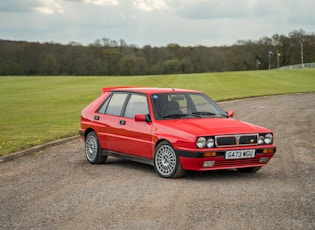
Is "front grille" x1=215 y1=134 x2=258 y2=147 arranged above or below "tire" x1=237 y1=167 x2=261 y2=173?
above

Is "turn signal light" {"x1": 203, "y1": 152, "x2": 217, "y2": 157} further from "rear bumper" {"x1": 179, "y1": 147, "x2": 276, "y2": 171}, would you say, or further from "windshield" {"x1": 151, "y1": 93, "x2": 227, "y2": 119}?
"windshield" {"x1": 151, "y1": 93, "x2": 227, "y2": 119}

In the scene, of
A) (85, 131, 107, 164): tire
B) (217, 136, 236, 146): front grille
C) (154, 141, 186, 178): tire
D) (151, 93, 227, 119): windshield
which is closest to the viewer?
(217, 136, 236, 146): front grille

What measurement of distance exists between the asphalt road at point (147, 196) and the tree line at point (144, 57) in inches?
4373

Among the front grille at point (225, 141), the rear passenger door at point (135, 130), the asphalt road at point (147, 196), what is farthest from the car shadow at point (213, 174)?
the front grille at point (225, 141)

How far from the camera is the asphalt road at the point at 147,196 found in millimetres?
7000

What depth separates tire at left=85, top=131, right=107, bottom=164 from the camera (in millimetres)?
12008

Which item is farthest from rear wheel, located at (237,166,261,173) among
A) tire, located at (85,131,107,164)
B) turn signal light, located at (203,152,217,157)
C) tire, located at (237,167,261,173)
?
tire, located at (85,131,107,164)

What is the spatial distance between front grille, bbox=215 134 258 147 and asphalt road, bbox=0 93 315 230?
58 cm

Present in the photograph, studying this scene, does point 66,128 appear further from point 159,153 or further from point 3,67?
point 3,67

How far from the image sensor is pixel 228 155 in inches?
384

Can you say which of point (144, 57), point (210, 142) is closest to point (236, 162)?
point (210, 142)

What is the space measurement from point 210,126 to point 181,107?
1.01m

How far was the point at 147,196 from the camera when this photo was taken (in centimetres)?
855

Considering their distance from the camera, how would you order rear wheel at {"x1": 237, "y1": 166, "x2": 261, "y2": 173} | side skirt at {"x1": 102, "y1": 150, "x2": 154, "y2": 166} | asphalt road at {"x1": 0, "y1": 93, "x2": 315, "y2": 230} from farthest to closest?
1. side skirt at {"x1": 102, "y1": 150, "x2": 154, "y2": 166}
2. rear wheel at {"x1": 237, "y1": 166, "x2": 261, "y2": 173}
3. asphalt road at {"x1": 0, "y1": 93, "x2": 315, "y2": 230}
